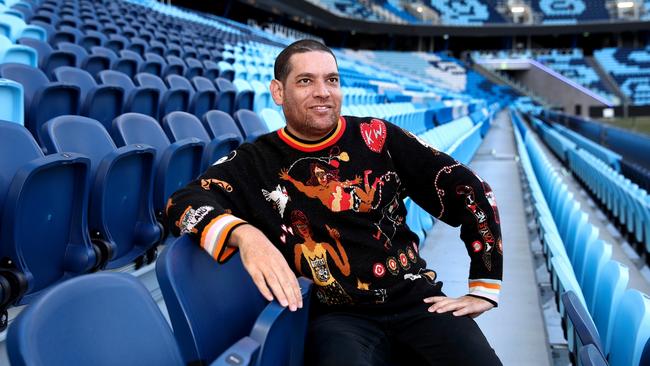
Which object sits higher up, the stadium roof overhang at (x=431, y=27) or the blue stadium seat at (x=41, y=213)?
the stadium roof overhang at (x=431, y=27)

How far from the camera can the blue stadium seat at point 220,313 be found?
1080 millimetres

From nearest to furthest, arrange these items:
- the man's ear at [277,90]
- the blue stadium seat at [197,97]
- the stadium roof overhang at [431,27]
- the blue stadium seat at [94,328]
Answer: the blue stadium seat at [94,328] → the man's ear at [277,90] → the blue stadium seat at [197,97] → the stadium roof overhang at [431,27]

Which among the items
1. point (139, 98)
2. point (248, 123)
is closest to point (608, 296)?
point (248, 123)

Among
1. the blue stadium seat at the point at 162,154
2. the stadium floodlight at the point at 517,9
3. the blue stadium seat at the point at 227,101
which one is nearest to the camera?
the blue stadium seat at the point at 162,154

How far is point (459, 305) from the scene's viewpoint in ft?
4.64

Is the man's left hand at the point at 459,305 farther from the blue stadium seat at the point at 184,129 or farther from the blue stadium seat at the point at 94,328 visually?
the blue stadium seat at the point at 184,129

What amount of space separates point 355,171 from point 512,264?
1666 mm

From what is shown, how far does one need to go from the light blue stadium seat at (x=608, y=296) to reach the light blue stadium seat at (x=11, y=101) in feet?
6.72

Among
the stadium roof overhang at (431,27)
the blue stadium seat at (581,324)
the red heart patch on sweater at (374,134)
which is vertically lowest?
the blue stadium seat at (581,324)

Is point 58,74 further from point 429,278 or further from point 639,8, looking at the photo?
point 639,8

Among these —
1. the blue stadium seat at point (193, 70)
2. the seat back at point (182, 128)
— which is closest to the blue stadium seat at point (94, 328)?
the seat back at point (182, 128)

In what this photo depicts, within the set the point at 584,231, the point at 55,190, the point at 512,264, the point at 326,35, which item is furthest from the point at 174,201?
Answer: the point at 326,35

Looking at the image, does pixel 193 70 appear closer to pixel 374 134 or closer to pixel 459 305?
pixel 374 134

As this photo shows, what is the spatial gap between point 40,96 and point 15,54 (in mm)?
1096
